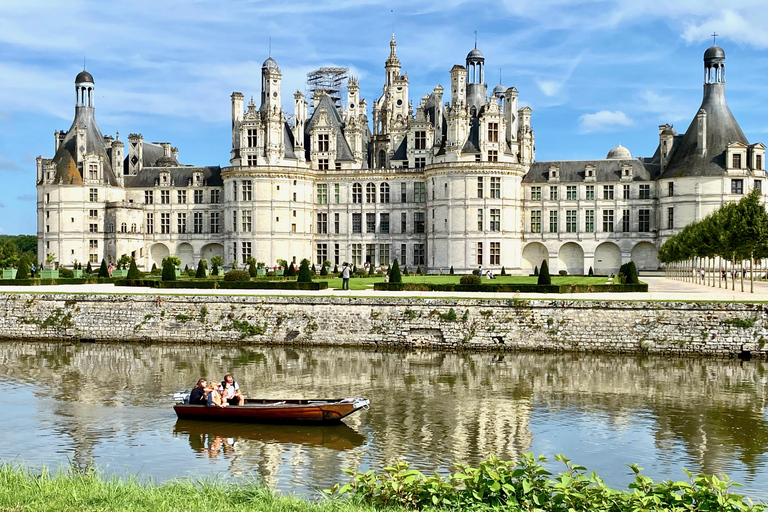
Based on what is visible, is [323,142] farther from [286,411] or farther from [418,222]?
[286,411]

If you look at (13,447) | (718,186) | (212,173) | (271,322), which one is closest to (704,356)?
(271,322)

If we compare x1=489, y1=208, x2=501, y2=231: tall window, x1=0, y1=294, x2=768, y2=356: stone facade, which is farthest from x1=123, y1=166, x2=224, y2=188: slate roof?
x1=0, y1=294, x2=768, y2=356: stone facade

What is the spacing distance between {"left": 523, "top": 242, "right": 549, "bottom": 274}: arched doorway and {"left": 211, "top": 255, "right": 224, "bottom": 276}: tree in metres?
24.1

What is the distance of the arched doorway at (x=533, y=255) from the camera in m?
67.2

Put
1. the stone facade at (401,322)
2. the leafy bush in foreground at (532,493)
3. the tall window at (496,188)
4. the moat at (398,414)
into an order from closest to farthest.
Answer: the leafy bush in foreground at (532,493) → the moat at (398,414) → the stone facade at (401,322) → the tall window at (496,188)

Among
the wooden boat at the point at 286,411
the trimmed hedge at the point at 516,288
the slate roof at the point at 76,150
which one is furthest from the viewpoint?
the slate roof at the point at 76,150

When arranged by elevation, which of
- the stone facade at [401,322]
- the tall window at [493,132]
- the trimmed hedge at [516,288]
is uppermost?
the tall window at [493,132]

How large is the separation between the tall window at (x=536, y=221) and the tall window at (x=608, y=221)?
5065 mm

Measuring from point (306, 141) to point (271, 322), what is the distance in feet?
123

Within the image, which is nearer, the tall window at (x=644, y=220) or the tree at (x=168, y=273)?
the tree at (x=168, y=273)

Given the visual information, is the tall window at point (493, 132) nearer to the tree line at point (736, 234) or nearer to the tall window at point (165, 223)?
the tree line at point (736, 234)

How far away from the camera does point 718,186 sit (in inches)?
2409

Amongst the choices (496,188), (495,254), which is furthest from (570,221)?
(495,254)

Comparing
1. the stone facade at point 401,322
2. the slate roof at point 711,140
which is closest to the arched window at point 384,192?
the slate roof at point 711,140
